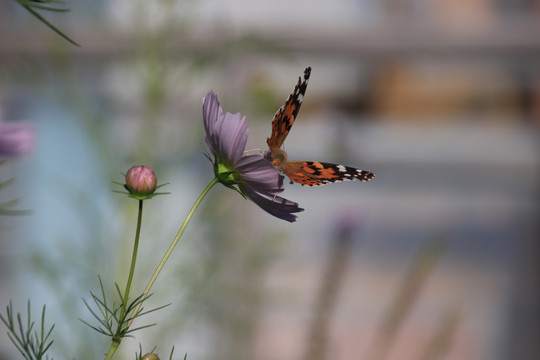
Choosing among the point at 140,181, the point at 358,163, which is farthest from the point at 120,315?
the point at 358,163

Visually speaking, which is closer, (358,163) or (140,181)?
(140,181)

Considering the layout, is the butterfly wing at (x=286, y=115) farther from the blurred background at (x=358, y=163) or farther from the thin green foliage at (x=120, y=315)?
the blurred background at (x=358, y=163)

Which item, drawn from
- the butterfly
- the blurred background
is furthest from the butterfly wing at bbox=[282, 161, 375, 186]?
the blurred background

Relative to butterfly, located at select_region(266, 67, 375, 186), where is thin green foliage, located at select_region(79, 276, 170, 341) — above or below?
below

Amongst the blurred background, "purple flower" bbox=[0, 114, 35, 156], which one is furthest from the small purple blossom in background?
the blurred background

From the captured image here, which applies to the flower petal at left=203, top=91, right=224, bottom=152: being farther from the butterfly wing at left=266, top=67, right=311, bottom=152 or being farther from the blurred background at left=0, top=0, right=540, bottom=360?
the blurred background at left=0, top=0, right=540, bottom=360

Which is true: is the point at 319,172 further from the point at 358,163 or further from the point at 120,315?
the point at 358,163

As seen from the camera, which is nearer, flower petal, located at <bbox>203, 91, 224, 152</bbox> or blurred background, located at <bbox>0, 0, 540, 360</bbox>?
flower petal, located at <bbox>203, 91, 224, 152</bbox>

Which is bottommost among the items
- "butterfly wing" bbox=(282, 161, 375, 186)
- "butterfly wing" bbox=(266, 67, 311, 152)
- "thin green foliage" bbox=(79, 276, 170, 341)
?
"thin green foliage" bbox=(79, 276, 170, 341)
